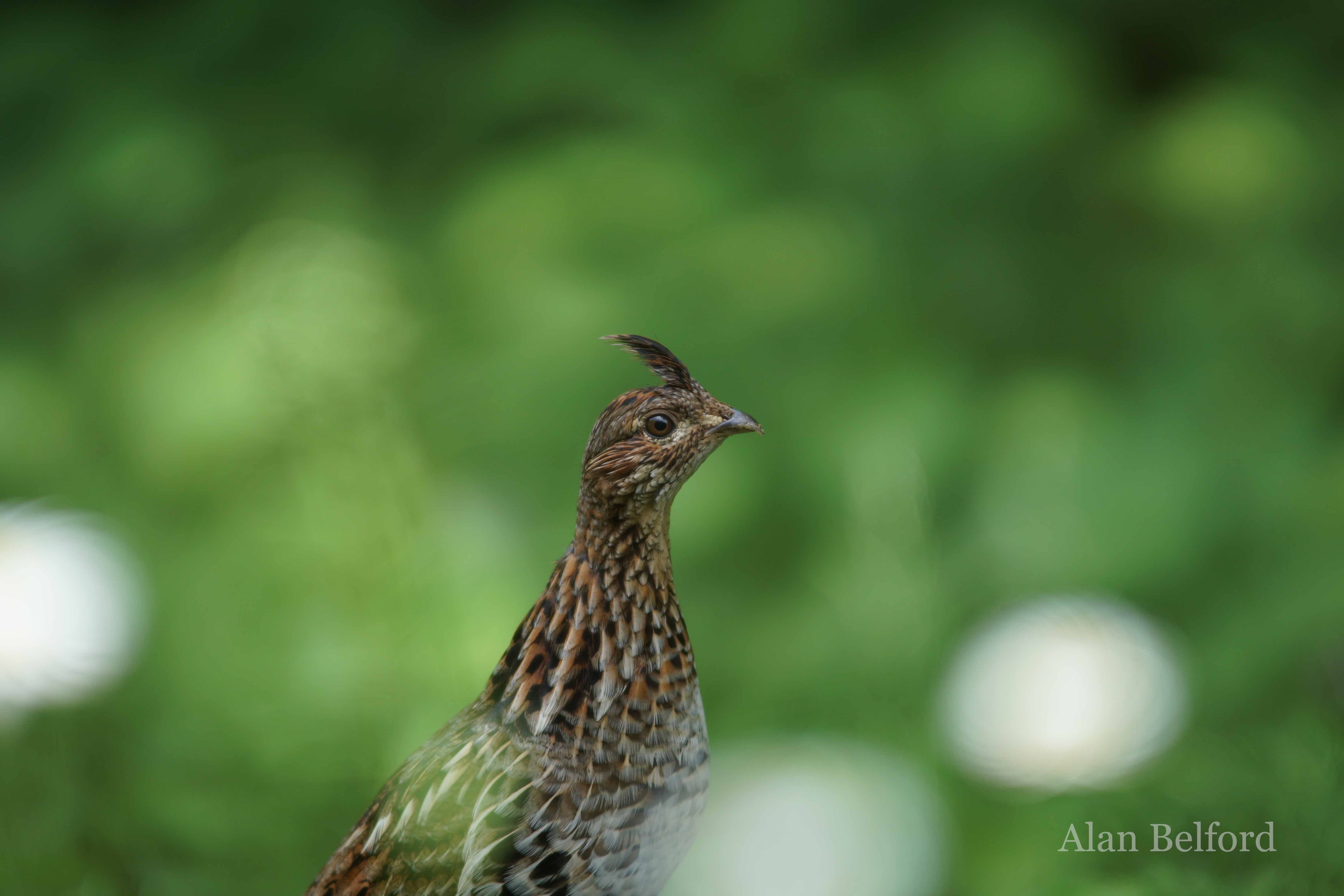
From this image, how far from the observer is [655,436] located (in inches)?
29.0

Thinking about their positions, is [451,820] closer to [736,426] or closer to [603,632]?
[603,632]

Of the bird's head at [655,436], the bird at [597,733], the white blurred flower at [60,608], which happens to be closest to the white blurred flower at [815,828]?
the bird at [597,733]

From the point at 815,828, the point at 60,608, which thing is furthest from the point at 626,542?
the point at 60,608

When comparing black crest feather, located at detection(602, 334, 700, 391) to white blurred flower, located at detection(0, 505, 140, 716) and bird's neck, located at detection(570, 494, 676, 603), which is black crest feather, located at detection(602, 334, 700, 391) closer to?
bird's neck, located at detection(570, 494, 676, 603)

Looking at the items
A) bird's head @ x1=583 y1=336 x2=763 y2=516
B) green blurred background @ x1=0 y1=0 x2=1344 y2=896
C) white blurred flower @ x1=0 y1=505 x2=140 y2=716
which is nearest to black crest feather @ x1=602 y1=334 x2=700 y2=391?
bird's head @ x1=583 y1=336 x2=763 y2=516

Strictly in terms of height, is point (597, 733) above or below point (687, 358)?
below

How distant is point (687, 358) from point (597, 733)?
782mm

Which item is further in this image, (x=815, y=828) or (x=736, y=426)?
(x=815, y=828)

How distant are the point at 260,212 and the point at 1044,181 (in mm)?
1227

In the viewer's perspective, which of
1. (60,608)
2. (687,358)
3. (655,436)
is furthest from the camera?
(687,358)

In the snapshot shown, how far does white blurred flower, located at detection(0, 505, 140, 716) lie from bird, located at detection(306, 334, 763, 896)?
0.61 m

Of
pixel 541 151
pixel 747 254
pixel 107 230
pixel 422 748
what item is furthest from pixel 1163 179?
pixel 107 230

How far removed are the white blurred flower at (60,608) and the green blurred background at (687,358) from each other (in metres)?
0.04

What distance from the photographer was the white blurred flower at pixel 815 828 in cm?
101
